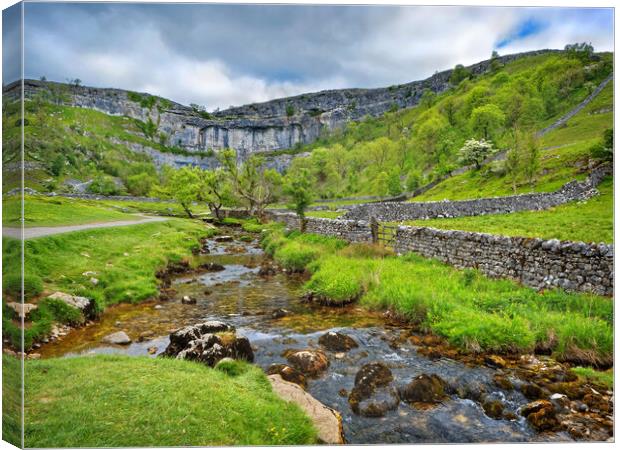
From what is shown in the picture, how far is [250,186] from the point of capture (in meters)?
42.8

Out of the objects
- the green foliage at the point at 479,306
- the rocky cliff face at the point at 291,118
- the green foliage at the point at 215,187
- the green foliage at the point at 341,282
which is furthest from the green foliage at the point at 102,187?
the rocky cliff face at the point at 291,118

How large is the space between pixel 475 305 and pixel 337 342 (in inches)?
146

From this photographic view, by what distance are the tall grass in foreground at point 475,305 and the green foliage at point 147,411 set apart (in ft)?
14.9

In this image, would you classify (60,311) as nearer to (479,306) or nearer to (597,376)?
(479,306)

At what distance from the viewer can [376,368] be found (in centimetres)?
626

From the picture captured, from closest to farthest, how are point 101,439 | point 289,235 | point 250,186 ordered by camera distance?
point 101,439, point 289,235, point 250,186

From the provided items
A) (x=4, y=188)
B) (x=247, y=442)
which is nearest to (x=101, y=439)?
(x=247, y=442)

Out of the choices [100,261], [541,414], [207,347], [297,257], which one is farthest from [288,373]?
[297,257]

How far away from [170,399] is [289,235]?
Result: 65.0 feet

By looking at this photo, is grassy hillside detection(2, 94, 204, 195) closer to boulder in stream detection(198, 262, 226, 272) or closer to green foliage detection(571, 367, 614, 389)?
boulder in stream detection(198, 262, 226, 272)

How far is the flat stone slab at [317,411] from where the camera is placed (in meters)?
4.73

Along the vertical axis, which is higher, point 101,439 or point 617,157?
point 617,157

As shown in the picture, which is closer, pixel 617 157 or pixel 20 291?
pixel 20 291

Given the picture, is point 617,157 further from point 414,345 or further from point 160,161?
point 160,161
